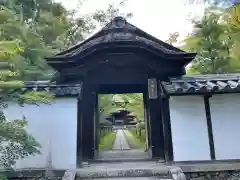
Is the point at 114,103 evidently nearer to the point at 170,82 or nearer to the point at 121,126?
the point at 121,126

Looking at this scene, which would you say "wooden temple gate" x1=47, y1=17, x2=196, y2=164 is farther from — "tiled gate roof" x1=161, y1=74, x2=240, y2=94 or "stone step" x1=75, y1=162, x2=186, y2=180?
"stone step" x1=75, y1=162, x2=186, y2=180

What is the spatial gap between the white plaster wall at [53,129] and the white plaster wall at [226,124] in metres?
3.53

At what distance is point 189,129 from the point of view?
22.4 ft

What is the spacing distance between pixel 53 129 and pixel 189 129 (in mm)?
3370

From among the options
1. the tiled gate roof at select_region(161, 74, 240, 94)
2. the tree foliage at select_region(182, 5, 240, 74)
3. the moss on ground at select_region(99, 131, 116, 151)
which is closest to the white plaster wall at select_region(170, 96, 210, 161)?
the tiled gate roof at select_region(161, 74, 240, 94)

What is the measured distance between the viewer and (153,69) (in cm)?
767

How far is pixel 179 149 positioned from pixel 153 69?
7.55 ft

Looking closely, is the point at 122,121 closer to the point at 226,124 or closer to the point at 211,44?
the point at 211,44

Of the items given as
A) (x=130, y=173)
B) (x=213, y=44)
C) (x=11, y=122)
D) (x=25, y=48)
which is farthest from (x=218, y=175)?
(x=213, y=44)

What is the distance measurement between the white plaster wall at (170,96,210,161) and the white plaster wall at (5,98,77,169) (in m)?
2.50

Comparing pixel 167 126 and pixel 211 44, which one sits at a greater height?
pixel 211 44

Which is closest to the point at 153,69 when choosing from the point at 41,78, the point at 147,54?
the point at 147,54

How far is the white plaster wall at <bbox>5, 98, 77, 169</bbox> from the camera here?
6.61 m

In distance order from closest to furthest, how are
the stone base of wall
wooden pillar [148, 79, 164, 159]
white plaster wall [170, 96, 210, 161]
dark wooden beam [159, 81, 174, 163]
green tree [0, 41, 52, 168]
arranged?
green tree [0, 41, 52, 168], the stone base of wall, white plaster wall [170, 96, 210, 161], dark wooden beam [159, 81, 174, 163], wooden pillar [148, 79, 164, 159]
